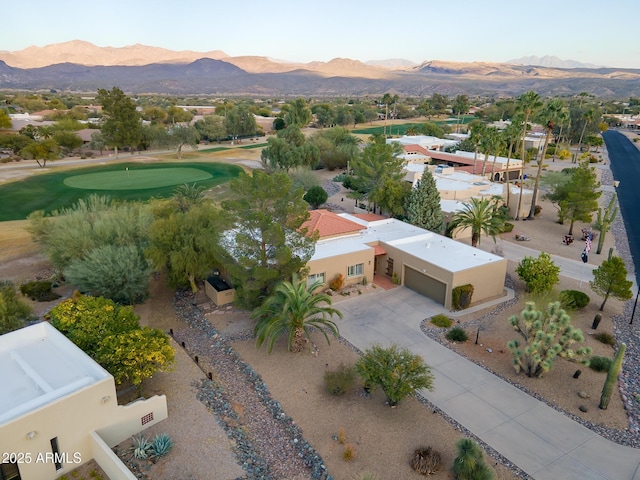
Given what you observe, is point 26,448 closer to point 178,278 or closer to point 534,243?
point 178,278

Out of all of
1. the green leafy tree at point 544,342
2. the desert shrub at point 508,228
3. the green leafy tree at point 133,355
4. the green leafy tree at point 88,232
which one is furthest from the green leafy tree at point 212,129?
the green leafy tree at point 544,342

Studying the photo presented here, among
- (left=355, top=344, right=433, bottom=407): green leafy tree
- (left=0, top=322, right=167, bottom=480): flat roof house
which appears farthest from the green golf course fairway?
(left=355, top=344, right=433, bottom=407): green leafy tree

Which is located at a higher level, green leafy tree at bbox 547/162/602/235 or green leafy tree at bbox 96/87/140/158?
green leafy tree at bbox 96/87/140/158

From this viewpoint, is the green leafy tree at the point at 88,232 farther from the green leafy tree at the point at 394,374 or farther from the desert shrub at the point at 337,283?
the green leafy tree at the point at 394,374

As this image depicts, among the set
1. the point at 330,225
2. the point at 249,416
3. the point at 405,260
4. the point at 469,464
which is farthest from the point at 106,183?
the point at 469,464

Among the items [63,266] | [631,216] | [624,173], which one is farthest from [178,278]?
[624,173]

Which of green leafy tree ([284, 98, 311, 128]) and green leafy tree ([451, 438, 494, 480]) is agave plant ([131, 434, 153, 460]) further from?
green leafy tree ([284, 98, 311, 128])

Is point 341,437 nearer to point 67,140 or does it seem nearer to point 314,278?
point 314,278
